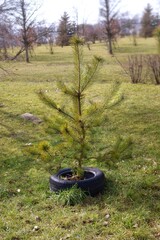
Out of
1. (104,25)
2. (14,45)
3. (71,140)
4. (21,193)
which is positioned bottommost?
(21,193)

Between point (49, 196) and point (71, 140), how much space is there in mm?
784

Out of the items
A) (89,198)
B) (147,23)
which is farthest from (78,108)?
(147,23)

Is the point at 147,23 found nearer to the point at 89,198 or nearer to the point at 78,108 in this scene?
the point at 78,108

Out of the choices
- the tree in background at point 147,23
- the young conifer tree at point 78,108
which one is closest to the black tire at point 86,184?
the young conifer tree at point 78,108

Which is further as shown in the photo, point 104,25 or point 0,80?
point 104,25

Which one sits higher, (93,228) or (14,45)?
(14,45)

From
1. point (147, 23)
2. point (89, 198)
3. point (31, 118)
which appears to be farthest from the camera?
point (147, 23)

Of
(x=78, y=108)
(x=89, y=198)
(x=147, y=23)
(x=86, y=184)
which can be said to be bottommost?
(x=89, y=198)

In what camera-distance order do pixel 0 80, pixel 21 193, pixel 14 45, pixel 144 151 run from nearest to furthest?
pixel 21 193
pixel 144 151
pixel 14 45
pixel 0 80

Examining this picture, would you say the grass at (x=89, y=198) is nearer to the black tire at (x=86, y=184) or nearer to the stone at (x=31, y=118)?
the black tire at (x=86, y=184)

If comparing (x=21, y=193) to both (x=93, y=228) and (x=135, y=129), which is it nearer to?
(x=93, y=228)

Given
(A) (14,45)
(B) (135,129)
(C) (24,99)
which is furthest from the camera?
(C) (24,99)

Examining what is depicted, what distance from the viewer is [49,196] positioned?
396cm

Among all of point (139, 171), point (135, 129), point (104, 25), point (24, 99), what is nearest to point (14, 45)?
point (24, 99)
